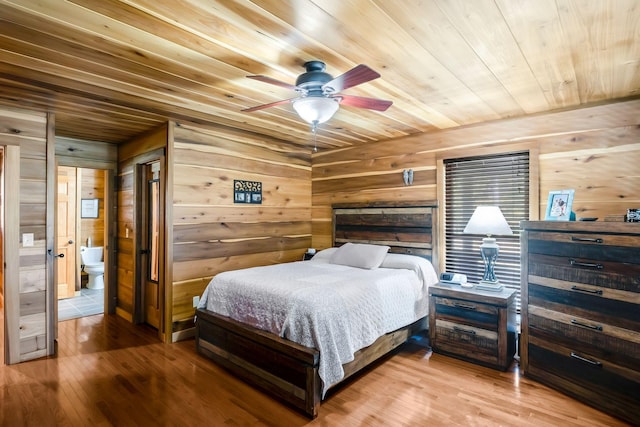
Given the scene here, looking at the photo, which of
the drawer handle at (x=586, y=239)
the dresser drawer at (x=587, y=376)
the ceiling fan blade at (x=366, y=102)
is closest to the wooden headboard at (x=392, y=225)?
the dresser drawer at (x=587, y=376)

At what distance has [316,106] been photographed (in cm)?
229

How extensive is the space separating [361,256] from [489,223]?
1333mm

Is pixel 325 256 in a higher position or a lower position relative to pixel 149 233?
lower

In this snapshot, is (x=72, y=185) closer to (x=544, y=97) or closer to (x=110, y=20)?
(x=110, y=20)

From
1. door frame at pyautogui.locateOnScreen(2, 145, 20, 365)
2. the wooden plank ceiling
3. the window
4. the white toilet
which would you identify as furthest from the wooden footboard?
the white toilet

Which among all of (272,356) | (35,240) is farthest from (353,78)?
(35,240)

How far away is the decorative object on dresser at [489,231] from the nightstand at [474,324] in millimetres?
132

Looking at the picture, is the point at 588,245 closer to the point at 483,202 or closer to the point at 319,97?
the point at 483,202

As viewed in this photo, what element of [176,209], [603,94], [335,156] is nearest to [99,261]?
[176,209]

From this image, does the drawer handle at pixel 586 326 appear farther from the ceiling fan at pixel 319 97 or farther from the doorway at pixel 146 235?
the doorway at pixel 146 235

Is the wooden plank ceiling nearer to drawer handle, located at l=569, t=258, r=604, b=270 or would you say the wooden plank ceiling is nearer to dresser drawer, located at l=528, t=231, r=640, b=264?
dresser drawer, located at l=528, t=231, r=640, b=264

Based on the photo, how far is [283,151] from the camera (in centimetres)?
479

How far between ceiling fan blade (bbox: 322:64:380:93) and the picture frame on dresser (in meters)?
2.12

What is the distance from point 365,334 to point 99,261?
565cm
